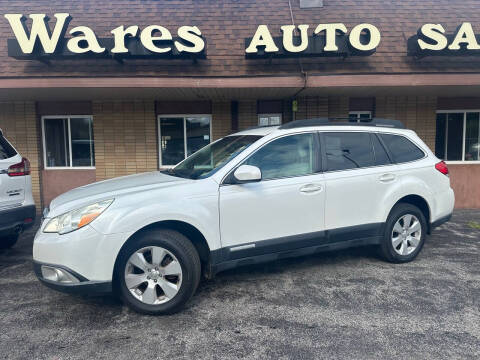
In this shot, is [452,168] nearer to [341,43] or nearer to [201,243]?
[341,43]

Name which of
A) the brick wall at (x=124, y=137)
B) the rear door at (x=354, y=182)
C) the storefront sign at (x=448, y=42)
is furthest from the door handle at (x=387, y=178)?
the brick wall at (x=124, y=137)

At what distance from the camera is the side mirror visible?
3.75 metres

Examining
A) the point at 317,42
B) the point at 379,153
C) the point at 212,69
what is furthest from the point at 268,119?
the point at 379,153

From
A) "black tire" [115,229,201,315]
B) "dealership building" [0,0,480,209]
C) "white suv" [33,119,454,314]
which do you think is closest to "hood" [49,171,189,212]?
"white suv" [33,119,454,314]

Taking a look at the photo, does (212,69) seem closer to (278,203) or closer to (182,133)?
(182,133)

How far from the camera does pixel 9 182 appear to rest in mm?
4652

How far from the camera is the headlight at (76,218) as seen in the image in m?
3.40

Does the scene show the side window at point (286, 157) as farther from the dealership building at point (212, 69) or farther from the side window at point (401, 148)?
the dealership building at point (212, 69)

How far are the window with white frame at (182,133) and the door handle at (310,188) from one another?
5381mm

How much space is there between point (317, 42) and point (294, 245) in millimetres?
5442

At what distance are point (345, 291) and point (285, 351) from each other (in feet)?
4.55

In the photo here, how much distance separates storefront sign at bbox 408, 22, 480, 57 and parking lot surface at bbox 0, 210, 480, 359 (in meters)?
4.99

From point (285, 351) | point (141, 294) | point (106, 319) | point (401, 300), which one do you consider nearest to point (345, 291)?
point (401, 300)

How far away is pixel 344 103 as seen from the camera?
9180mm
